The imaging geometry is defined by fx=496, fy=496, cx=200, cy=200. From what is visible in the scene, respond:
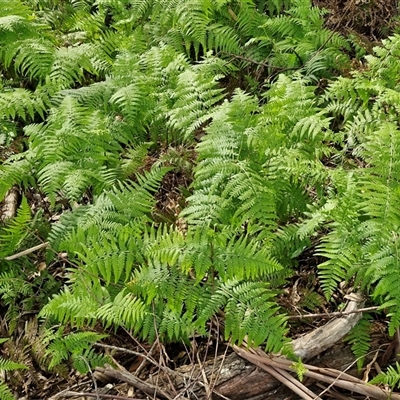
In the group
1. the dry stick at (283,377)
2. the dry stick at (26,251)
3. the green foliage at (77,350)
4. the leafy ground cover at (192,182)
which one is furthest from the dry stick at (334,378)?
the dry stick at (26,251)

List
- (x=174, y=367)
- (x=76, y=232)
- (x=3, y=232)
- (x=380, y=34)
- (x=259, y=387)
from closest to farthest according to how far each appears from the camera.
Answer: (x=259, y=387), (x=174, y=367), (x=76, y=232), (x=3, y=232), (x=380, y=34)

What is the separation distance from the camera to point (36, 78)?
14.5 ft

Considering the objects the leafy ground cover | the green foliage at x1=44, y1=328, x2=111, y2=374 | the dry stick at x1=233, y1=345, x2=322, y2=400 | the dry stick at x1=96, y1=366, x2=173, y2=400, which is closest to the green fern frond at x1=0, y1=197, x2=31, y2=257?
the leafy ground cover

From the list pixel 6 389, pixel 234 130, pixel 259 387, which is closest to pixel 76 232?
pixel 6 389

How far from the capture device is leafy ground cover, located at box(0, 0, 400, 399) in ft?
8.60

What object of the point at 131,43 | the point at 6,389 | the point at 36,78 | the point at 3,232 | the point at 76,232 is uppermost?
the point at 131,43

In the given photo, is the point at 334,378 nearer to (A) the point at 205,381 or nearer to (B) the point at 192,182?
(A) the point at 205,381

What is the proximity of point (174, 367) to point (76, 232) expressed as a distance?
1.03 m

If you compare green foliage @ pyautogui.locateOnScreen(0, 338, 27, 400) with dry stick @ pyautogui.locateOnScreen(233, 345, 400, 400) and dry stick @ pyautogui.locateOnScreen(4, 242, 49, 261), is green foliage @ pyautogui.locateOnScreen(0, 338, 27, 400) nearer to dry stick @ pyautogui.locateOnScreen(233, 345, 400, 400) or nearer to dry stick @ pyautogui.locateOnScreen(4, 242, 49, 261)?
dry stick @ pyautogui.locateOnScreen(4, 242, 49, 261)

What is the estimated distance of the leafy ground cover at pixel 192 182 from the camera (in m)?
2.62

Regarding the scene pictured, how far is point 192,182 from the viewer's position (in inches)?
132

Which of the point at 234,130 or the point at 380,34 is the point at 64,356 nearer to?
the point at 234,130

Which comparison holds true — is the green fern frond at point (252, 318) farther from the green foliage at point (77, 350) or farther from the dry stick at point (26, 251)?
the dry stick at point (26, 251)

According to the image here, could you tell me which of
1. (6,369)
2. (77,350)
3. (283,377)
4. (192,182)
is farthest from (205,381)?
(192,182)
